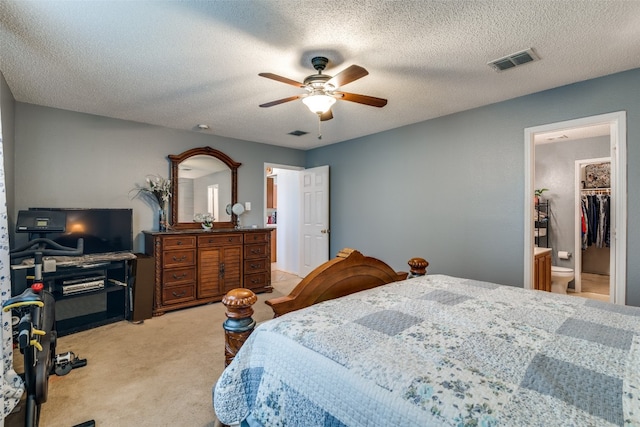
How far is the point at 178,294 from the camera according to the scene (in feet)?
13.0

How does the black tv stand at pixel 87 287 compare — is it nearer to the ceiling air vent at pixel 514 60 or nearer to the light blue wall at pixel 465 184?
the light blue wall at pixel 465 184

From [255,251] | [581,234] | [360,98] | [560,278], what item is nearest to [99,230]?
[255,251]

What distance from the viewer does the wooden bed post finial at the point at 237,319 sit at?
1477 millimetres

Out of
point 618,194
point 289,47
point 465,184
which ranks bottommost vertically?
point 618,194

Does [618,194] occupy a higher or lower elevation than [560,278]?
higher

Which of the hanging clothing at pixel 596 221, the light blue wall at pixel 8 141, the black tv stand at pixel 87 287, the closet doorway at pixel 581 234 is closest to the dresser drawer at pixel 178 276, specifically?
the black tv stand at pixel 87 287

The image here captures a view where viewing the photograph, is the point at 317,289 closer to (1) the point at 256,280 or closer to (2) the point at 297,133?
(1) the point at 256,280

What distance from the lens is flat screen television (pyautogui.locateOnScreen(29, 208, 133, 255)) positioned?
347 cm

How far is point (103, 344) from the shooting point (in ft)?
9.73

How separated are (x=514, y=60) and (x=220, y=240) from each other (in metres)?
3.80

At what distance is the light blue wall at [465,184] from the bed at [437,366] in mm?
1718

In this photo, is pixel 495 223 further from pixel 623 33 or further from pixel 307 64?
pixel 307 64

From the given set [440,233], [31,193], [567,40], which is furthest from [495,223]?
[31,193]

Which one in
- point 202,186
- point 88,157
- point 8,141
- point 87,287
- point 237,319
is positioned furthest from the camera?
point 202,186
